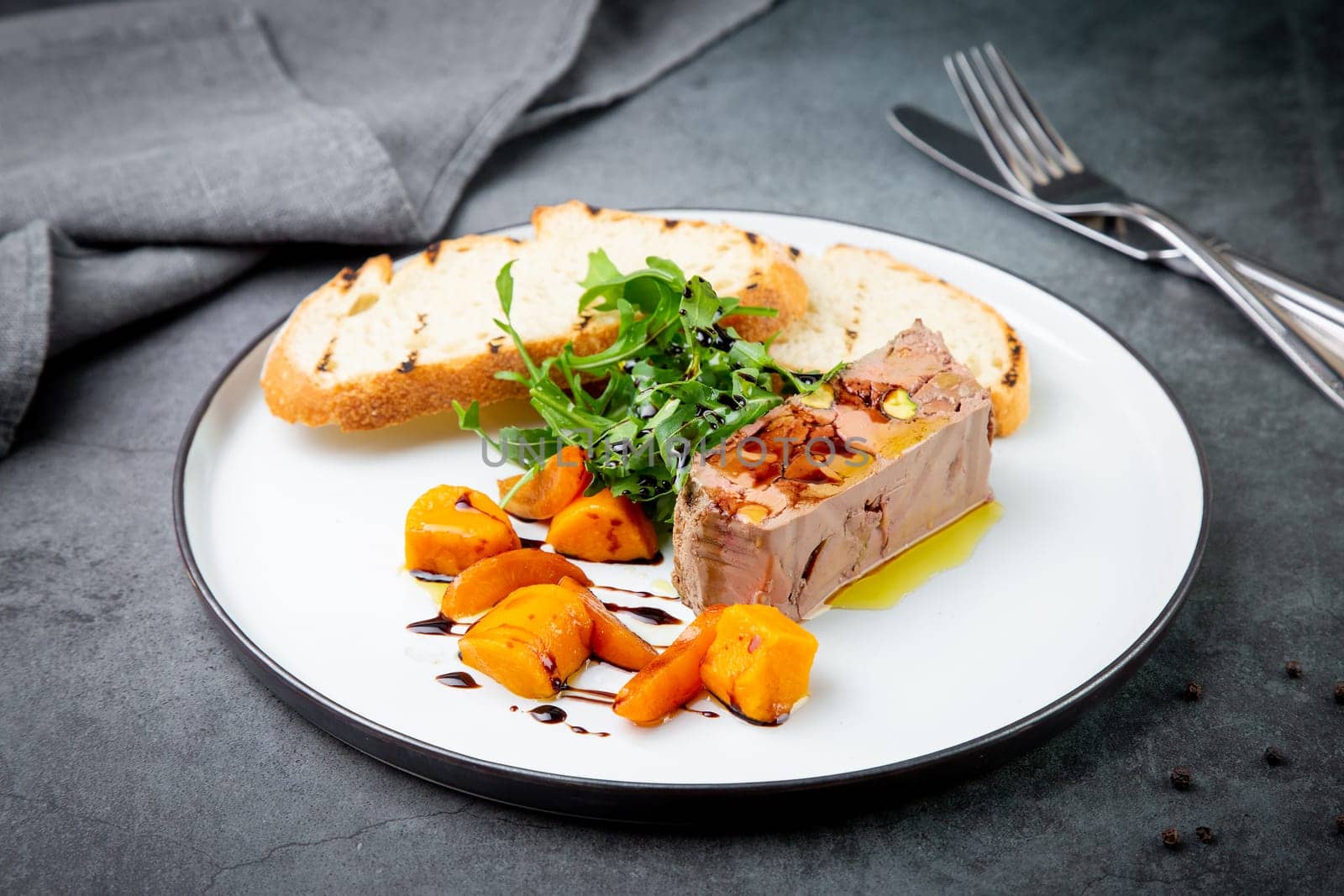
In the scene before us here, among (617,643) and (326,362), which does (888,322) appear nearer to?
(617,643)

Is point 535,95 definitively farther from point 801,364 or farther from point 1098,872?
point 1098,872

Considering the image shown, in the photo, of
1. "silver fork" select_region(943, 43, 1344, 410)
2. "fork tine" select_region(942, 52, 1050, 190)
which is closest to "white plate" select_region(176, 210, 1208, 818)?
"silver fork" select_region(943, 43, 1344, 410)

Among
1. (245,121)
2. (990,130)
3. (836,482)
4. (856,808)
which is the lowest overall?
(245,121)

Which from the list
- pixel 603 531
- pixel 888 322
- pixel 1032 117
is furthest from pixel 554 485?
pixel 1032 117

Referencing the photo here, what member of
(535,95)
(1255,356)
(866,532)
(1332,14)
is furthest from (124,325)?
(1332,14)

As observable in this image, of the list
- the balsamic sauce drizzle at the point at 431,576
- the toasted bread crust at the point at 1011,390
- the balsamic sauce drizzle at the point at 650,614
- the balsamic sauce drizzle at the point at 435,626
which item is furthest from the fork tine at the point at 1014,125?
the balsamic sauce drizzle at the point at 435,626

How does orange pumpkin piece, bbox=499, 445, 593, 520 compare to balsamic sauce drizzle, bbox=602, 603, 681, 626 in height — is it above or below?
above

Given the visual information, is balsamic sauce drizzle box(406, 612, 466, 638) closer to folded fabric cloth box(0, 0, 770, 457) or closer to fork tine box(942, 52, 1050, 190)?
folded fabric cloth box(0, 0, 770, 457)
